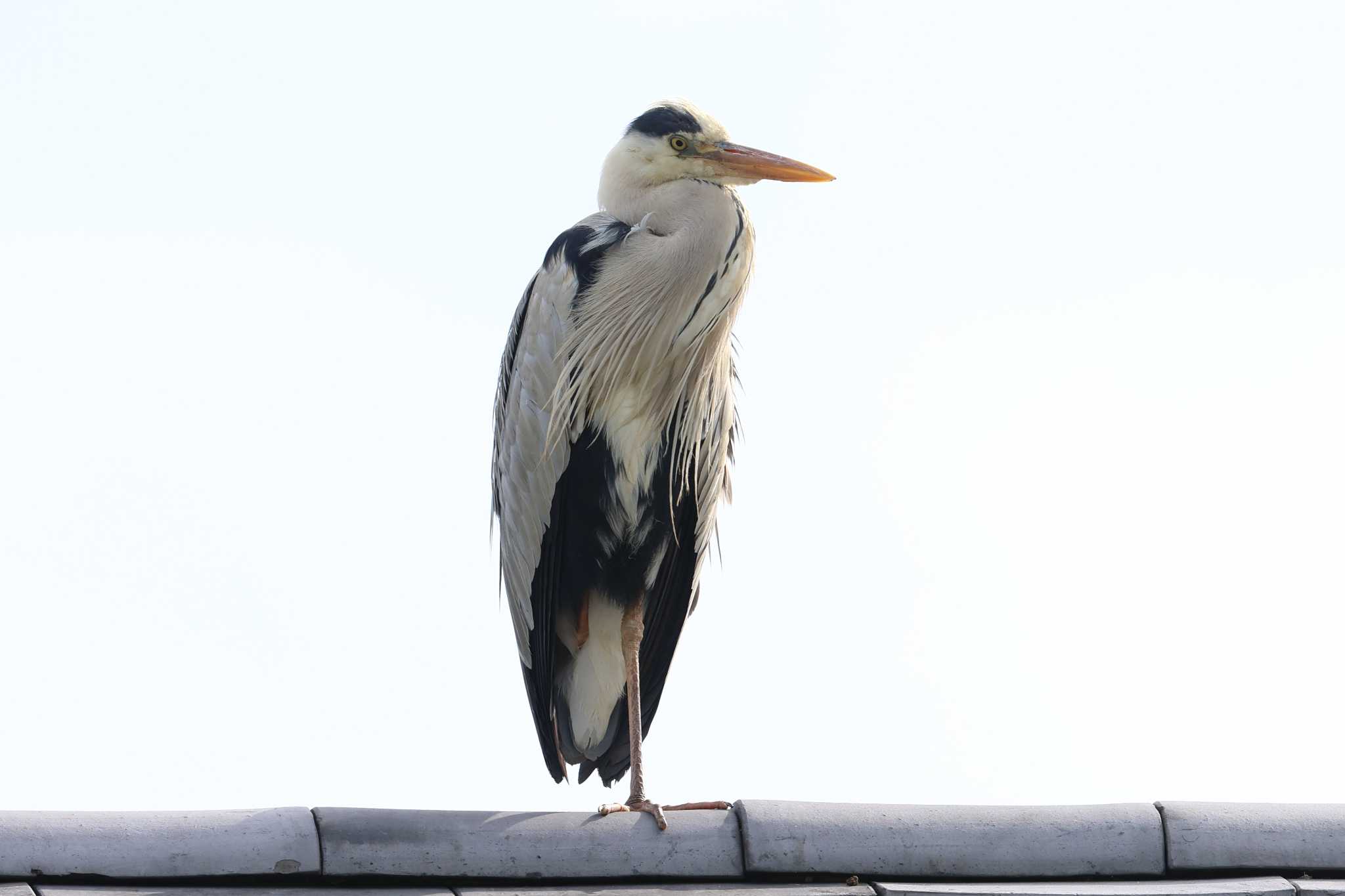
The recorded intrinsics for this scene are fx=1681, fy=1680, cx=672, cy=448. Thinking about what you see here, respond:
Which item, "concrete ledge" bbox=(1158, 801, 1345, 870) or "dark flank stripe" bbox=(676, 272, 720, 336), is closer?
"concrete ledge" bbox=(1158, 801, 1345, 870)

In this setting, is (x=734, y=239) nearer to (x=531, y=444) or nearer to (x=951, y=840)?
(x=531, y=444)

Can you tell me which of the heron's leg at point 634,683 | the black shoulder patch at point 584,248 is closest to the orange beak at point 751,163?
the black shoulder patch at point 584,248

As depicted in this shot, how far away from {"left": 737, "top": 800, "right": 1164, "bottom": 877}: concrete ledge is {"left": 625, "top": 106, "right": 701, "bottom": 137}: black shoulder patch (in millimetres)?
2014

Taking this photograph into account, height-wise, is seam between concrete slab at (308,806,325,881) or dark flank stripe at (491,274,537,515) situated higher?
dark flank stripe at (491,274,537,515)

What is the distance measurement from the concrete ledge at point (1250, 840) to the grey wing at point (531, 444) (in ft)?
5.90

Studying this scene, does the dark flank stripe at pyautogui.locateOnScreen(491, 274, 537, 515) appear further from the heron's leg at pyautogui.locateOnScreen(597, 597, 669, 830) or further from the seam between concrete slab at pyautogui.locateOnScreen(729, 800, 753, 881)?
the seam between concrete slab at pyautogui.locateOnScreen(729, 800, 753, 881)

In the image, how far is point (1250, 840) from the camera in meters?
3.34

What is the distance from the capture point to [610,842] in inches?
129

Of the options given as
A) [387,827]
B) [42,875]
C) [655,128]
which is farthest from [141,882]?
[655,128]

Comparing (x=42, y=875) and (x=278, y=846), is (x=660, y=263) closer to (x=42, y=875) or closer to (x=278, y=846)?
(x=278, y=846)

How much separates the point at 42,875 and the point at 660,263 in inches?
86.9

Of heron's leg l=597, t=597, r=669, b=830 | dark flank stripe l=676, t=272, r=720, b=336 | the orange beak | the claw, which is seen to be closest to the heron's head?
the orange beak

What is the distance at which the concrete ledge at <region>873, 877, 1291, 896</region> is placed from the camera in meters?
3.20

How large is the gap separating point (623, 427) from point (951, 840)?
1.56 m
